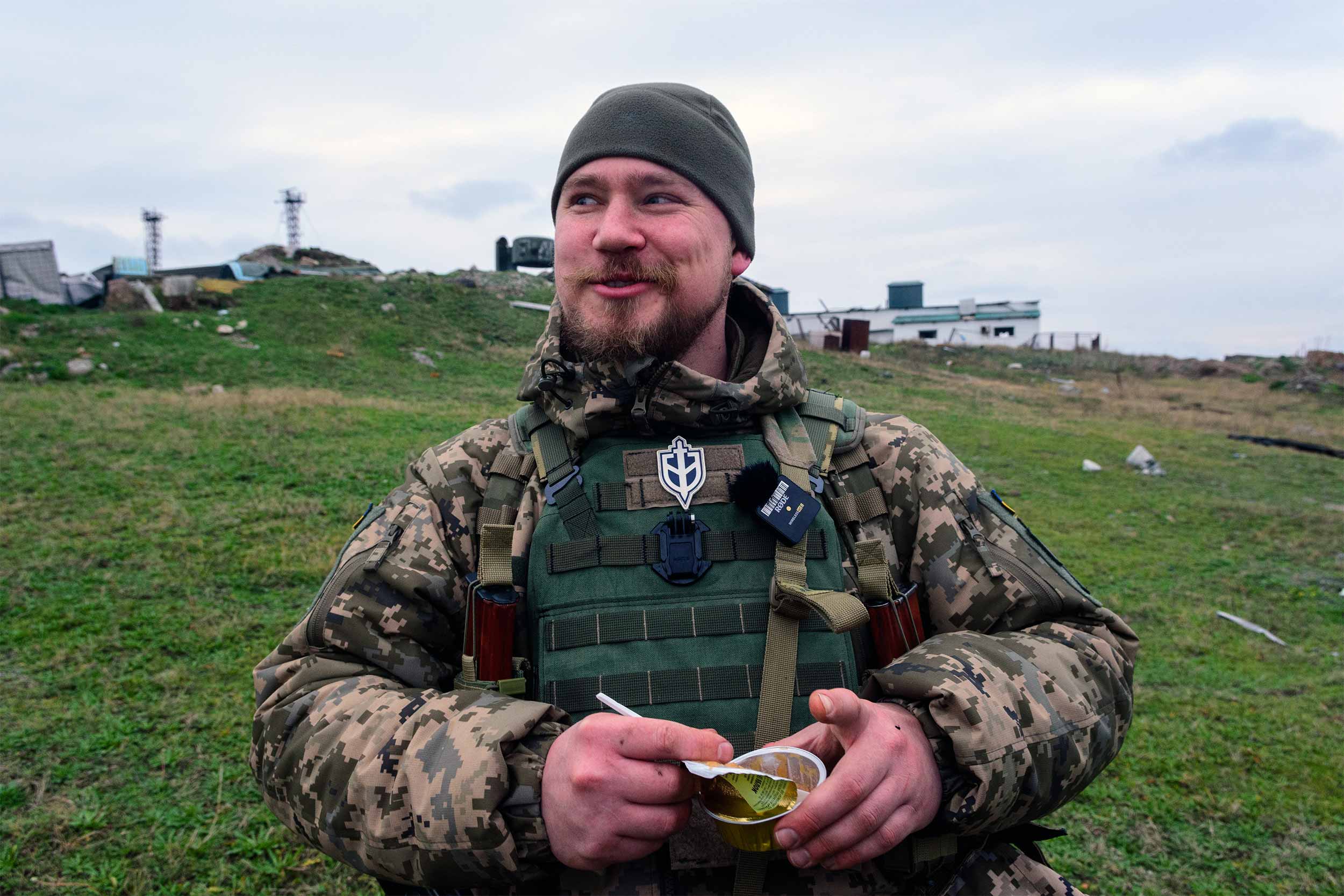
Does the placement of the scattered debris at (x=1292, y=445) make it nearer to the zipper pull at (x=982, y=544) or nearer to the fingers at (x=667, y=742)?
the zipper pull at (x=982, y=544)

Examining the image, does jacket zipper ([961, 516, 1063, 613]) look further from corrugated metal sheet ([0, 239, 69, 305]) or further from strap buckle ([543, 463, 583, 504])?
corrugated metal sheet ([0, 239, 69, 305])

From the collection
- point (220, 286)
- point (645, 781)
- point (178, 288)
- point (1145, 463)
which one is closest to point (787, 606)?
point (645, 781)

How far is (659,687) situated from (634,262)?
103 centimetres

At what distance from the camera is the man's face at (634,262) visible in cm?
213

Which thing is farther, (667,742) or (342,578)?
(342,578)

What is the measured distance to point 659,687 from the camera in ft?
6.14

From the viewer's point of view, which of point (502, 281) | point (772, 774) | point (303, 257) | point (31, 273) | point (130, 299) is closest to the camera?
point (772, 774)

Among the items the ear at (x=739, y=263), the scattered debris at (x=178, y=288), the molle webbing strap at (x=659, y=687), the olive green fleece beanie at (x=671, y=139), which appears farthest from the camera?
the scattered debris at (x=178, y=288)

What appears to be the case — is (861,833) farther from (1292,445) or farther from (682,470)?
(1292,445)

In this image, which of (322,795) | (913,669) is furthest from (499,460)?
(913,669)

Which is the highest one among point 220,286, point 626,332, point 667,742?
point 220,286

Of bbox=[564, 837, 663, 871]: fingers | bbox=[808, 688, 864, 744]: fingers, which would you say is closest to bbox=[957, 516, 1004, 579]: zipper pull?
bbox=[808, 688, 864, 744]: fingers

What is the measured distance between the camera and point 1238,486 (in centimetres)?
1252

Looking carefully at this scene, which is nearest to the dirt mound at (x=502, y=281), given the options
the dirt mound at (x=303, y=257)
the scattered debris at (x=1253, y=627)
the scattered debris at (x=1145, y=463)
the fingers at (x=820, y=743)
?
the dirt mound at (x=303, y=257)
